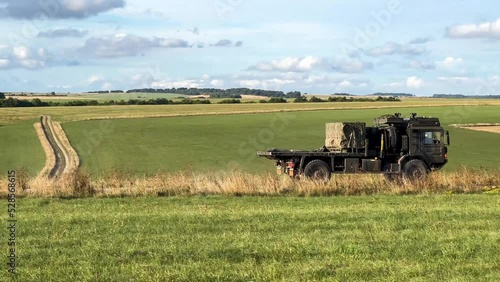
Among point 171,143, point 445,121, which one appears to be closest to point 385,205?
point 171,143

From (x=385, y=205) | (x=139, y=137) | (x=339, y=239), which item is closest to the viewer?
(x=339, y=239)

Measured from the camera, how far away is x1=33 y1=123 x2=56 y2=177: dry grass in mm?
33644

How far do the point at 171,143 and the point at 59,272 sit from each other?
43.6 m

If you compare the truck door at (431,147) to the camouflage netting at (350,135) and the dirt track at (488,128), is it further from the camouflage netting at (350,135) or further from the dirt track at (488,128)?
the dirt track at (488,128)

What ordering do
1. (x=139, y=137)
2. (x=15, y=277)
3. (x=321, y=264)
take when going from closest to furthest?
(x=15, y=277), (x=321, y=264), (x=139, y=137)

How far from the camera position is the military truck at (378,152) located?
25.7 m

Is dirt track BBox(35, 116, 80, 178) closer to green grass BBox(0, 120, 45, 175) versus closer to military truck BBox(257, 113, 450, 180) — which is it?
green grass BBox(0, 120, 45, 175)

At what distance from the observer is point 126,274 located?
757 centimetres

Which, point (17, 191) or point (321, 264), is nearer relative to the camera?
point (321, 264)

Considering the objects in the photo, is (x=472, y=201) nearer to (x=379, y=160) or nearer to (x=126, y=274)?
(x=379, y=160)

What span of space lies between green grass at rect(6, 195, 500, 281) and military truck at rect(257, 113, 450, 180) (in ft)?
33.2

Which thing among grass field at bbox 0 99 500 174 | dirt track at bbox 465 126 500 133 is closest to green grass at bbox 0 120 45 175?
grass field at bbox 0 99 500 174

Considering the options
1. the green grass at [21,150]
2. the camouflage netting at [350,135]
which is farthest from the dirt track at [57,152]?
the camouflage netting at [350,135]

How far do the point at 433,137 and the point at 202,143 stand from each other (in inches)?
1045
